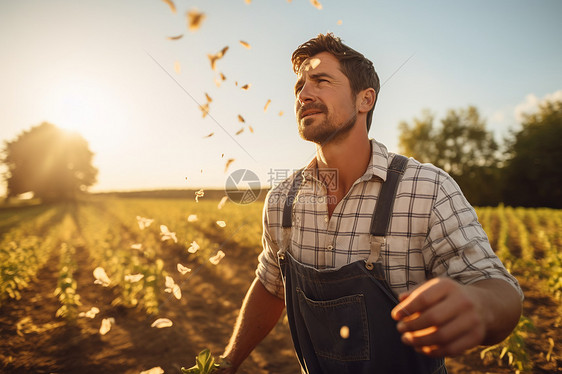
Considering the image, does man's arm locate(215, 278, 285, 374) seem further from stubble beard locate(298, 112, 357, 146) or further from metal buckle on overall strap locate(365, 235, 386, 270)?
stubble beard locate(298, 112, 357, 146)

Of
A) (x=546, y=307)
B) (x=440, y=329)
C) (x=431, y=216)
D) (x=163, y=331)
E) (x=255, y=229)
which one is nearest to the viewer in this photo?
(x=440, y=329)

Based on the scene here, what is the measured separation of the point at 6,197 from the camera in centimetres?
5412

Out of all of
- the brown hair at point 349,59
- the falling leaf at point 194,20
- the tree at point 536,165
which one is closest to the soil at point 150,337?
the brown hair at point 349,59

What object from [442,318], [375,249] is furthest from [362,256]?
[442,318]

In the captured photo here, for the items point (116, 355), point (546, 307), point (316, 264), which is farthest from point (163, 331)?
point (546, 307)

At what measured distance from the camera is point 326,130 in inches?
79.8

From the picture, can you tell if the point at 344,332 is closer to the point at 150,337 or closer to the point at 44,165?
the point at 150,337

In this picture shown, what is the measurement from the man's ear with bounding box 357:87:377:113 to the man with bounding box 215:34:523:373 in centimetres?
1

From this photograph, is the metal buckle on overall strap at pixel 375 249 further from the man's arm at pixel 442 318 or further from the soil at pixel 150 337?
the soil at pixel 150 337

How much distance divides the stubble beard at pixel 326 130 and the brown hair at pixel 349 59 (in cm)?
36

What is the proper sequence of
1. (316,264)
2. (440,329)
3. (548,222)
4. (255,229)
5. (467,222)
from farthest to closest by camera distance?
(548,222)
(255,229)
(316,264)
(467,222)
(440,329)

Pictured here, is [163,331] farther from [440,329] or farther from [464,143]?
[464,143]

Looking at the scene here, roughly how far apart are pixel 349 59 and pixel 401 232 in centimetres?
138

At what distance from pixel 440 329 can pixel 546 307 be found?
227 inches
